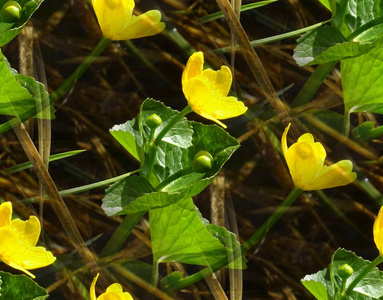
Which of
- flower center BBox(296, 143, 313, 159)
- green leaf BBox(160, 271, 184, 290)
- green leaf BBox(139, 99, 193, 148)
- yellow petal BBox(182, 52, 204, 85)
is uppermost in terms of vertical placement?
yellow petal BBox(182, 52, 204, 85)

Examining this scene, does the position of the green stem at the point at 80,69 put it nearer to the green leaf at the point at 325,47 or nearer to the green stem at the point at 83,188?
the green stem at the point at 83,188

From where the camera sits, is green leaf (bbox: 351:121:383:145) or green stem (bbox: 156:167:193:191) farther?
green leaf (bbox: 351:121:383:145)

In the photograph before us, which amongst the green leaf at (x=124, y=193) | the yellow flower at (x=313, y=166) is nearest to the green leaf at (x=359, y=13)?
the yellow flower at (x=313, y=166)

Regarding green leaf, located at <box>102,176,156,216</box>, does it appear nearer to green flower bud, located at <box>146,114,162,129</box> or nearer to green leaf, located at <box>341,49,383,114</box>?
green flower bud, located at <box>146,114,162,129</box>

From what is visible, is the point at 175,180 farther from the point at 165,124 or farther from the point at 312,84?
the point at 312,84

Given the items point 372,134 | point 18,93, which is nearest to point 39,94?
point 18,93

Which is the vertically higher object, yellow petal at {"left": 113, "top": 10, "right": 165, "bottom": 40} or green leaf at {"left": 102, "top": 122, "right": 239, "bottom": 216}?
yellow petal at {"left": 113, "top": 10, "right": 165, "bottom": 40}

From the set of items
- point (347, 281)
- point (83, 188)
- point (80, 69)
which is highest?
point (80, 69)

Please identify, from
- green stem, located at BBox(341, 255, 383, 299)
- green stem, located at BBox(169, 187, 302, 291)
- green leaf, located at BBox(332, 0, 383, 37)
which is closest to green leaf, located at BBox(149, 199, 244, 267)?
green stem, located at BBox(169, 187, 302, 291)
